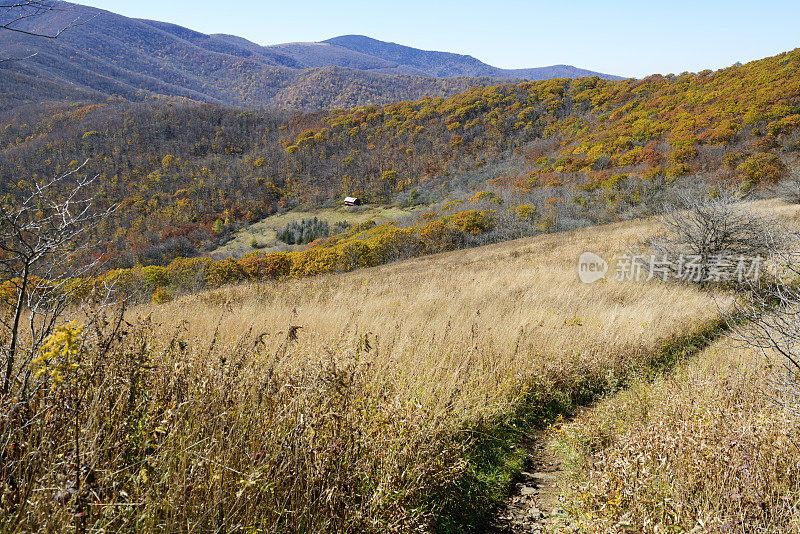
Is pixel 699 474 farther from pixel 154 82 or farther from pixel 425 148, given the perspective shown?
pixel 154 82

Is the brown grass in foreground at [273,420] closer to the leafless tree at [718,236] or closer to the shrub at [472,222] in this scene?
the leafless tree at [718,236]

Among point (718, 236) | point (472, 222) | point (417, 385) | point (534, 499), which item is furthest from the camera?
point (472, 222)

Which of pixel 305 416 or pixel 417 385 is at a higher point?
pixel 305 416

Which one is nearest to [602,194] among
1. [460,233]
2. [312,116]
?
[460,233]

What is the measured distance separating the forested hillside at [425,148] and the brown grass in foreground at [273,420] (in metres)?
23.9

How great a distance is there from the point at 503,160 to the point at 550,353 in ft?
166

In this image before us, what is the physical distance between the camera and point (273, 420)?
2.40 metres

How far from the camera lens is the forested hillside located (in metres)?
28.2

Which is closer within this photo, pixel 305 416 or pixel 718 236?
pixel 305 416
